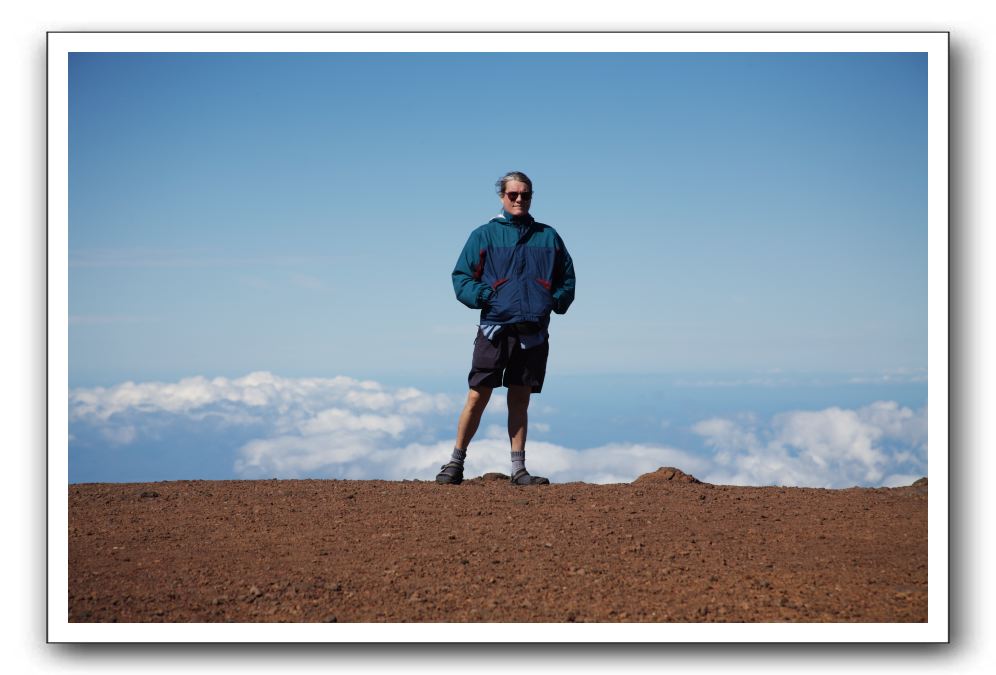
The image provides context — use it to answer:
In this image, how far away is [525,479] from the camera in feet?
24.9

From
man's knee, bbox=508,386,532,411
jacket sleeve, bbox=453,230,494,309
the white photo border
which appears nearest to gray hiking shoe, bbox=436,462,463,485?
man's knee, bbox=508,386,532,411

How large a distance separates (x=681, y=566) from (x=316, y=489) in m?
2.97

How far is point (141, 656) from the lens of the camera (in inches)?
214

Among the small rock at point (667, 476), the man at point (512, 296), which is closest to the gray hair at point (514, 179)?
the man at point (512, 296)

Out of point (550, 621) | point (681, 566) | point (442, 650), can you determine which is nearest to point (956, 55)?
point (681, 566)

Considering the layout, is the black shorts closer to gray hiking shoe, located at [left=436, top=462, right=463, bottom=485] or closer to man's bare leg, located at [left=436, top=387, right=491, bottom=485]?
man's bare leg, located at [left=436, top=387, right=491, bottom=485]

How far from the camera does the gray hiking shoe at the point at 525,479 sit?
24.8 feet

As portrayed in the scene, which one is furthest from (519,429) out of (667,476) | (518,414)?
(667,476)

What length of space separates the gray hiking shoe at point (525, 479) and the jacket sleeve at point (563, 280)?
1.19 m

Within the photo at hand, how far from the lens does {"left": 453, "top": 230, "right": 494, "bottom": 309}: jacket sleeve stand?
730 cm

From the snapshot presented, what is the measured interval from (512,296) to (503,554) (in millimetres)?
2172

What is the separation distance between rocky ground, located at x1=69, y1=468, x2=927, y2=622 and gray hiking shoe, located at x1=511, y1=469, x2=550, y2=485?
0.31 meters
